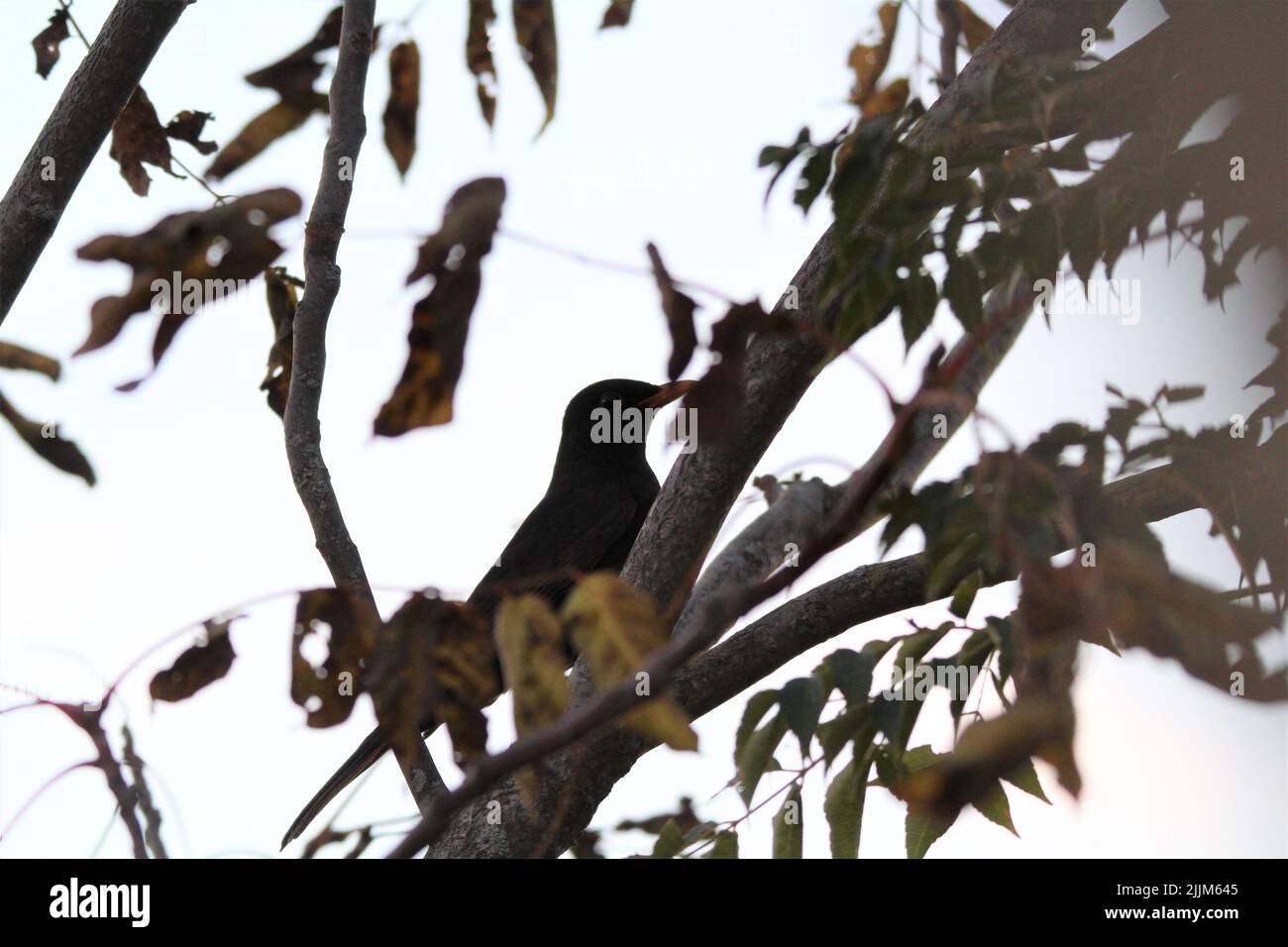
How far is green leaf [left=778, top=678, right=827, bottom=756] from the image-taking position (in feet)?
6.49

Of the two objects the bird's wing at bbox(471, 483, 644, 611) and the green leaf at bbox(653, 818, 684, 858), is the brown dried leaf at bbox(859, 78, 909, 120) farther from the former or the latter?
the green leaf at bbox(653, 818, 684, 858)

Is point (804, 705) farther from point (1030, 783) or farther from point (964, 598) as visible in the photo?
point (1030, 783)

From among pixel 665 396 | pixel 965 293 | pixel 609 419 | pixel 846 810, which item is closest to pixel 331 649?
pixel 965 293

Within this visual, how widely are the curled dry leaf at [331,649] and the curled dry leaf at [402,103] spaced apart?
1.07m

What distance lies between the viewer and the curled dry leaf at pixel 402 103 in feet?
7.36

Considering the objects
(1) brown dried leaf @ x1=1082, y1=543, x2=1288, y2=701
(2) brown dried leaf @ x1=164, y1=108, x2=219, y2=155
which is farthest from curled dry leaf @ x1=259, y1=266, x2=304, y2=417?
(1) brown dried leaf @ x1=1082, y1=543, x2=1288, y2=701

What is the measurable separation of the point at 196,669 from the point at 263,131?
1.23 m

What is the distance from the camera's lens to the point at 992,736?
0.87 metres

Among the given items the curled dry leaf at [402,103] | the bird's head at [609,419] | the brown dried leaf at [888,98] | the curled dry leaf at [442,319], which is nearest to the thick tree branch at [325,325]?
the curled dry leaf at [402,103]

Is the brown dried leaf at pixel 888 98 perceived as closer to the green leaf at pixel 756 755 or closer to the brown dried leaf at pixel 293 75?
the brown dried leaf at pixel 293 75
